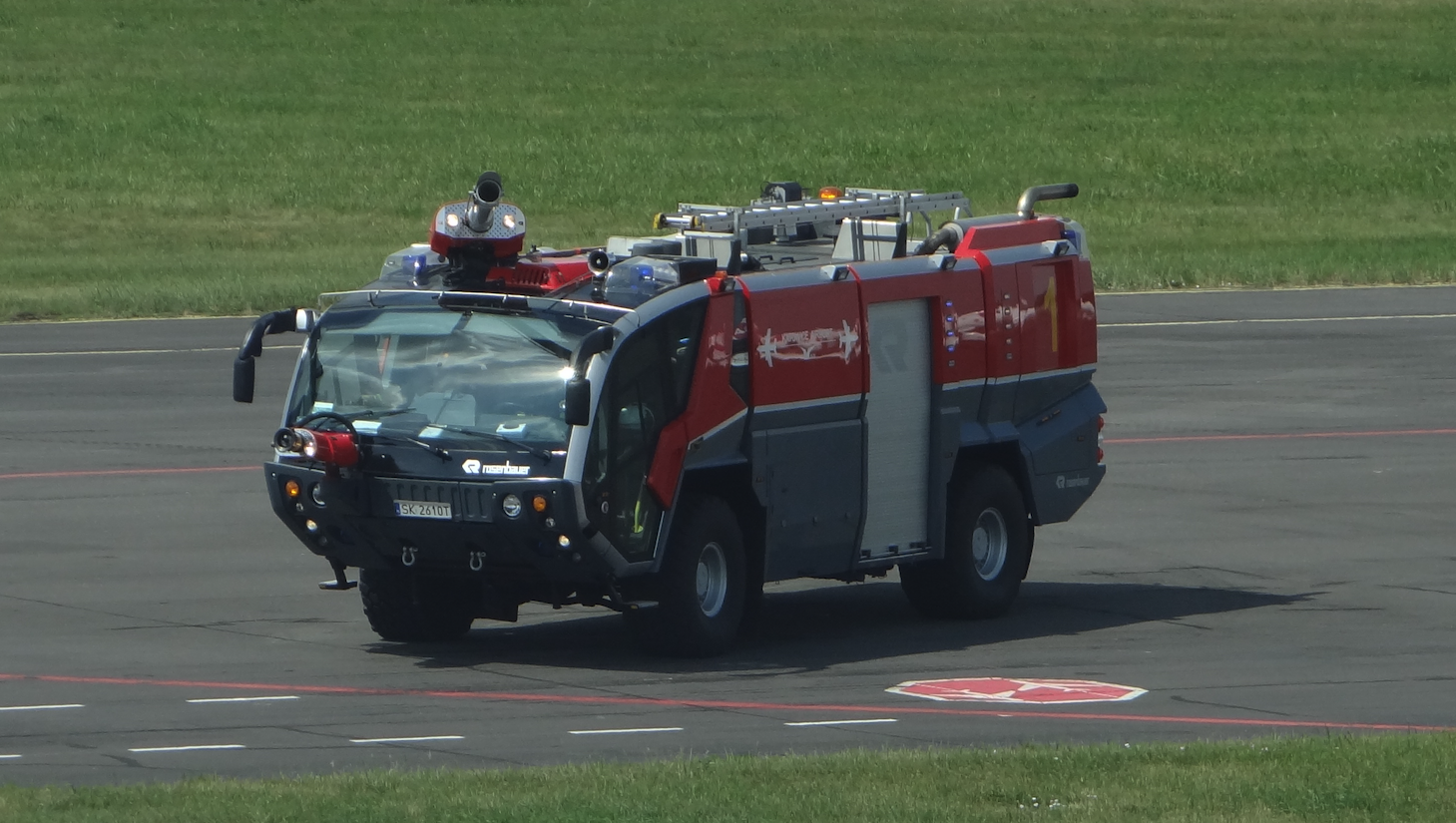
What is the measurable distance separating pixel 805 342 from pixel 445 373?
2.35 metres

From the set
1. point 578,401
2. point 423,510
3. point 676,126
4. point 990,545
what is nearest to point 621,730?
point 578,401

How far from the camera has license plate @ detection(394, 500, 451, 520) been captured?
14.2m

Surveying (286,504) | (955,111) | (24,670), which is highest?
(955,111)

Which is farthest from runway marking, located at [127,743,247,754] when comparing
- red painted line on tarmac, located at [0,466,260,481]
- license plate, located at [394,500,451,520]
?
red painted line on tarmac, located at [0,466,260,481]

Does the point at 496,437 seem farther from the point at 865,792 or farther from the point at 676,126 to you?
the point at 676,126

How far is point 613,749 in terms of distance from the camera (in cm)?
1202

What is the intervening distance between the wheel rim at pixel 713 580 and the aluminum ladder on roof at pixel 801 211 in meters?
3.06

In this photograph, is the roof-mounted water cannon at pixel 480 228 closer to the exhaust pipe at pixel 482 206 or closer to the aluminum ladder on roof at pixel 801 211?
the exhaust pipe at pixel 482 206

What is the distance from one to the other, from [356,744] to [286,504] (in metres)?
2.92

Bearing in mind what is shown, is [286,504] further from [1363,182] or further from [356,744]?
[1363,182]

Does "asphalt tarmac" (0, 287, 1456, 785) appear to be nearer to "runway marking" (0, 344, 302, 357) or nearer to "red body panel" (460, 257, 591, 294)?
"red body panel" (460, 257, 591, 294)

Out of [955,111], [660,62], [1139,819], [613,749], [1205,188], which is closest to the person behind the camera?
[1139,819]

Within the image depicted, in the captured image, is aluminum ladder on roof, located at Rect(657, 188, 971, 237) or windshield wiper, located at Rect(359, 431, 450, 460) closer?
windshield wiper, located at Rect(359, 431, 450, 460)

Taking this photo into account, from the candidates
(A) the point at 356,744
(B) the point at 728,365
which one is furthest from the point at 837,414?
(A) the point at 356,744
